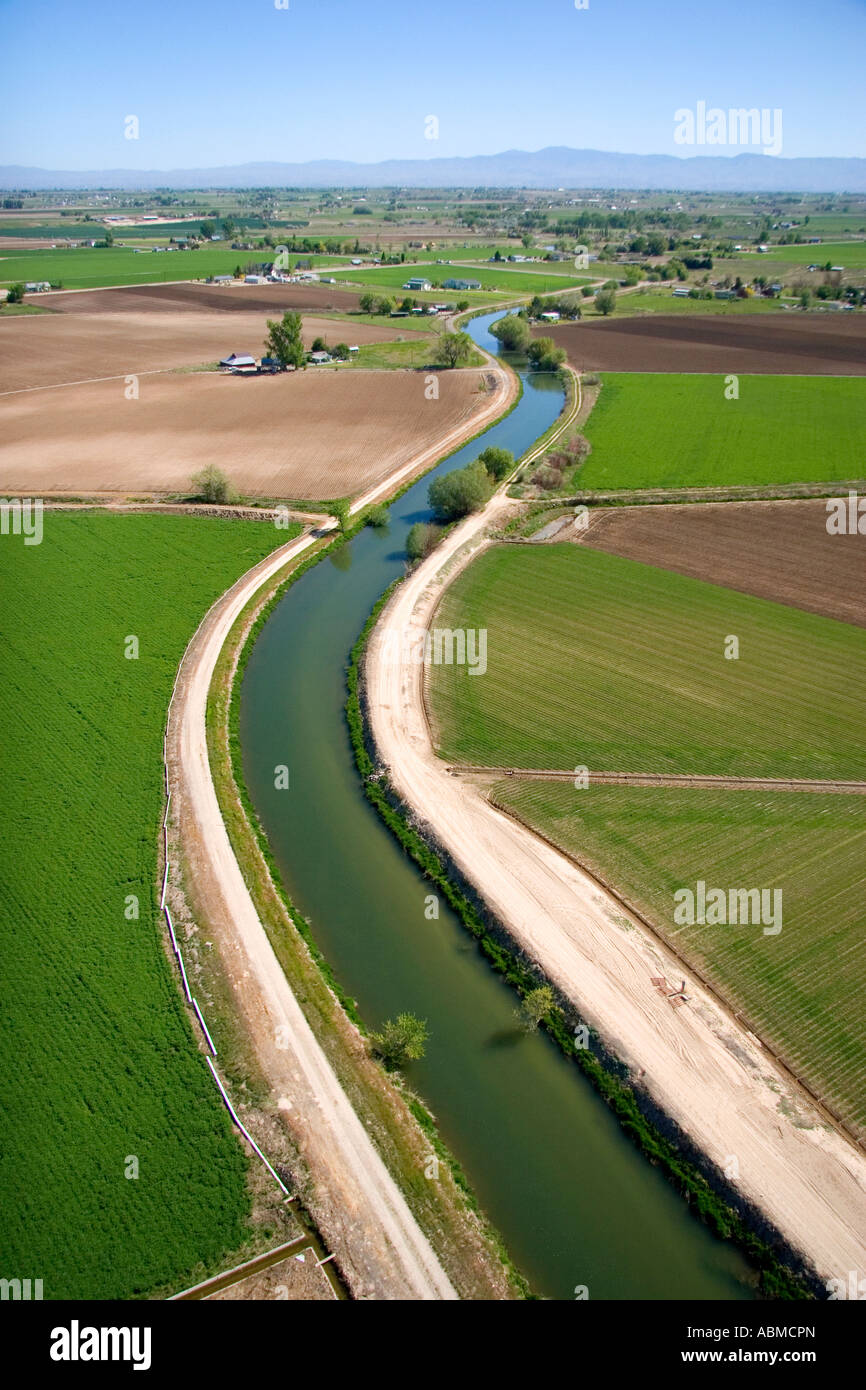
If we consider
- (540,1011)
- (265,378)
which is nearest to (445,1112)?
(540,1011)

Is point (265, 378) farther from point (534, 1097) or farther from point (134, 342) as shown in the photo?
point (534, 1097)

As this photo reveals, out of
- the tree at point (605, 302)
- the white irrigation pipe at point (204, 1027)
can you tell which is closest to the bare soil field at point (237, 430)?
the white irrigation pipe at point (204, 1027)

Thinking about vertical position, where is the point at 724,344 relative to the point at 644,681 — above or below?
above

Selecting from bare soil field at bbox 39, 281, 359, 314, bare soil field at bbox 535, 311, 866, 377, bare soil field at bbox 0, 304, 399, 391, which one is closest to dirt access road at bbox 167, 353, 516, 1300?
bare soil field at bbox 0, 304, 399, 391

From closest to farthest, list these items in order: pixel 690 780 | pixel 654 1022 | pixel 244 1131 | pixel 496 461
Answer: pixel 244 1131 < pixel 654 1022 < pixel 690 780 < pixel 496 461

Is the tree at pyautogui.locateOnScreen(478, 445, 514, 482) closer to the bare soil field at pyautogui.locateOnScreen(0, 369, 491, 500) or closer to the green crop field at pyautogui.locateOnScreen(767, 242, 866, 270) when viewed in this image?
the bare soil field at pyautogui.locateOnScreen(0, 369, 491, 500)

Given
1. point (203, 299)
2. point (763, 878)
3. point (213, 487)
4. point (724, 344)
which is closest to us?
point (763, 878)

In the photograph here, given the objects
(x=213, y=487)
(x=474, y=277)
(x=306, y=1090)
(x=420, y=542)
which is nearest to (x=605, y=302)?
(x=474, y=277)

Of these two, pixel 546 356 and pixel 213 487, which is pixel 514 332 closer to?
pixel 546 356

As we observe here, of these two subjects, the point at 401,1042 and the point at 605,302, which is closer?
the point at 401,1042
